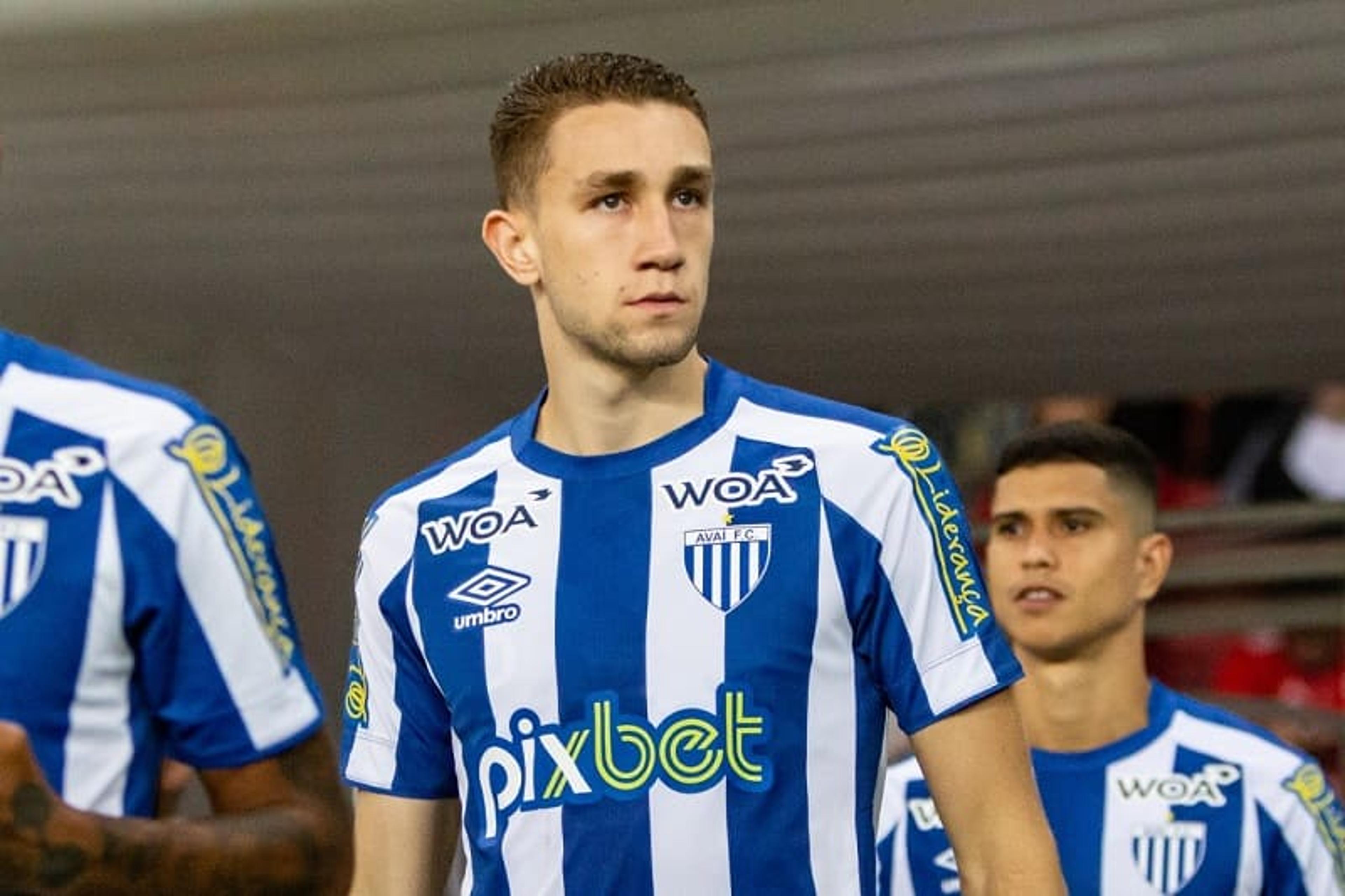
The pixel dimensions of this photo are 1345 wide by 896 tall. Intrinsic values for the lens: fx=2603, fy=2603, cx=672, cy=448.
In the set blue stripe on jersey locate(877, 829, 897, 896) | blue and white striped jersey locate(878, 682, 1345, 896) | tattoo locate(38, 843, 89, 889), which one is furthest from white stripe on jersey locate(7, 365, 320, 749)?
blue stripe on jersey locate(877, 829, 897, 896)

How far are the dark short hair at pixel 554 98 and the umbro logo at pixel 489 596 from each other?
1.98 feet

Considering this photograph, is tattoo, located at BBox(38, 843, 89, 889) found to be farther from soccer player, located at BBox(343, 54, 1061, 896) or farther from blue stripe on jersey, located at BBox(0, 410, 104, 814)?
soccer player, located at BBox(343, 54, 1061, 896)

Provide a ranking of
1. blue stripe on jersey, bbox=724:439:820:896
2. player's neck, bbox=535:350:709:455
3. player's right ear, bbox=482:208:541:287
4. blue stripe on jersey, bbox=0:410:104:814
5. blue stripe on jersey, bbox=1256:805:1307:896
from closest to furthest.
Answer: blue stripe on jersey, bbox=0:410:104:814, blue stripe on jersey, bbox=724:439:820:896, player's neck, bbox=535:350:709:455, player's right ear, bbox=482:208:541:287, blue stripe on jersey, bbox=1256:805:1307:896

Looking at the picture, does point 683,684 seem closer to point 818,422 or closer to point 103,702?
point 818,422

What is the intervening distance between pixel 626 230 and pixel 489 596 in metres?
0.59

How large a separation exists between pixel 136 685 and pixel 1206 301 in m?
7.78

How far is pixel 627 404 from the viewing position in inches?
157

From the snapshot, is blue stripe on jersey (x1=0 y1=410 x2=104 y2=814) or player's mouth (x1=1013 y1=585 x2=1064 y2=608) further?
player's mouth (x1=1013 y1=585 x2=1064 y2=608)

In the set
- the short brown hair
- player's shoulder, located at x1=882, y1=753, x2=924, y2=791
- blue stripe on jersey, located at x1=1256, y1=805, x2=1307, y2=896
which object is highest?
the short brown hair

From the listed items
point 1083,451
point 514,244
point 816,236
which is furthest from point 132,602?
point 816,236

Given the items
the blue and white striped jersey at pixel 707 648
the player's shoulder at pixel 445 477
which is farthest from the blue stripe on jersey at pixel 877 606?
the player's shoulder at pixel 445 477

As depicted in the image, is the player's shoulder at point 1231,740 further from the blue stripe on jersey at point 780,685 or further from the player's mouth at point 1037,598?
the blue stripe on jersey at point 780,685

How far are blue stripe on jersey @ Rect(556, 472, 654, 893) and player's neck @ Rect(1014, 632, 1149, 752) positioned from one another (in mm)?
2422

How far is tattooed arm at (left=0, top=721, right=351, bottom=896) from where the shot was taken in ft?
8.80
